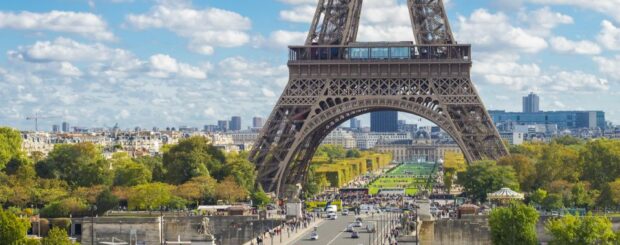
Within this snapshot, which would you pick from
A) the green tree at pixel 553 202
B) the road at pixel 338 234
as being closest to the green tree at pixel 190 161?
the road at pixel 338 234

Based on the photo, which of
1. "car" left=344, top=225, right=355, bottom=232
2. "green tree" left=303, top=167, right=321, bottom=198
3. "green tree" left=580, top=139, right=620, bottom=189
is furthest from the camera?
"green tree" left=303, top=167, right=321, bottom=198

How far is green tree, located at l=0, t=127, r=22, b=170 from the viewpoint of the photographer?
94756 mm

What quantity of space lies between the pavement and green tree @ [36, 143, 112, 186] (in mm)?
17804

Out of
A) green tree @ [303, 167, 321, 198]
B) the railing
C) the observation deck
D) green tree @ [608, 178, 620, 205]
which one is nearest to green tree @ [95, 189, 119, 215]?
the observation deck

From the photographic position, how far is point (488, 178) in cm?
8400

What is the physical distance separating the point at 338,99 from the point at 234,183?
860 cm

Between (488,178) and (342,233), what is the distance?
690 inches

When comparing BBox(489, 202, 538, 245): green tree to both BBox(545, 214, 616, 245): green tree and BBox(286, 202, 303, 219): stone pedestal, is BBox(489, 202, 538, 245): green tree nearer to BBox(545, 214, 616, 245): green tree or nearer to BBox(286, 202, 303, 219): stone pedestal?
BBox(545, 214, 616, 245): green tree

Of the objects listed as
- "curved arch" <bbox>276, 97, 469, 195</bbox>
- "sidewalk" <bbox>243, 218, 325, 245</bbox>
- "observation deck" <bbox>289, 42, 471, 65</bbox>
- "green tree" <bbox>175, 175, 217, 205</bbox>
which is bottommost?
"sidewalk" <bbox>243, 218, 325, 245</bbox>

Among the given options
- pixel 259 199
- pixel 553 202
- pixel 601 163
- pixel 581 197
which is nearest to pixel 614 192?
pixel 581 197

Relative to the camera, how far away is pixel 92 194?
80812mm

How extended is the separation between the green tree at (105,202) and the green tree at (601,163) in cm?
3026

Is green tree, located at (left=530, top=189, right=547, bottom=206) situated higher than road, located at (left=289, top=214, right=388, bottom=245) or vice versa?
green tree, located at (left=530, top=189, right=547, bottom=206)

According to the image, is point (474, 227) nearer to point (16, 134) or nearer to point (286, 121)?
point (286, 121)
